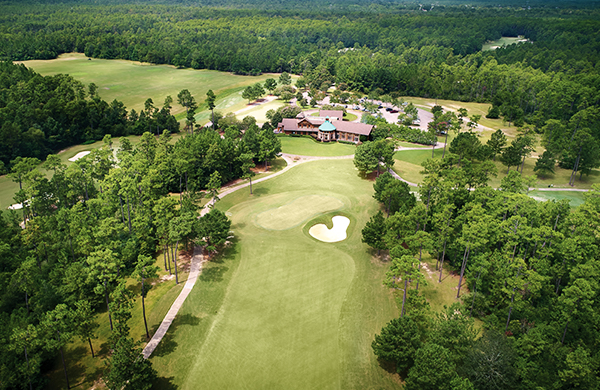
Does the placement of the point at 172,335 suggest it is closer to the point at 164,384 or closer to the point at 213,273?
the point at 164,384

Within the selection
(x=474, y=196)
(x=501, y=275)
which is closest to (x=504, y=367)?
A: (x=501, y=275)

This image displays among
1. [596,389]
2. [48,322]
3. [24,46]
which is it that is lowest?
[596,389]

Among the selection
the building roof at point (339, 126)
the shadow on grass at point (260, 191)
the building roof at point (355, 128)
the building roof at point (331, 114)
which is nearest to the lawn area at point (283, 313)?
the shadow on grass at point (260, 191)

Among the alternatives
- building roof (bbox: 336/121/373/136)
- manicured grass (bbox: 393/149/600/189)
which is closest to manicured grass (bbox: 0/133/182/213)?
building roof (bbox: 336/121/373/136)

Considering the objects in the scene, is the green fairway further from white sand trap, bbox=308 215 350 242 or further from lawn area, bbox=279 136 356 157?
white sand trap, bbox=308 215 350 242

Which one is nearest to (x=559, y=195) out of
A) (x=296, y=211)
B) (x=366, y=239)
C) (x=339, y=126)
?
(x=366, y=239)

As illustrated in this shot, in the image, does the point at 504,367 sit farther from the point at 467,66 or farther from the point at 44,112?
the point at 467,66

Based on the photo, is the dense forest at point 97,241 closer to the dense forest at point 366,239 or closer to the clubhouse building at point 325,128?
the dense forest at point 366,239
